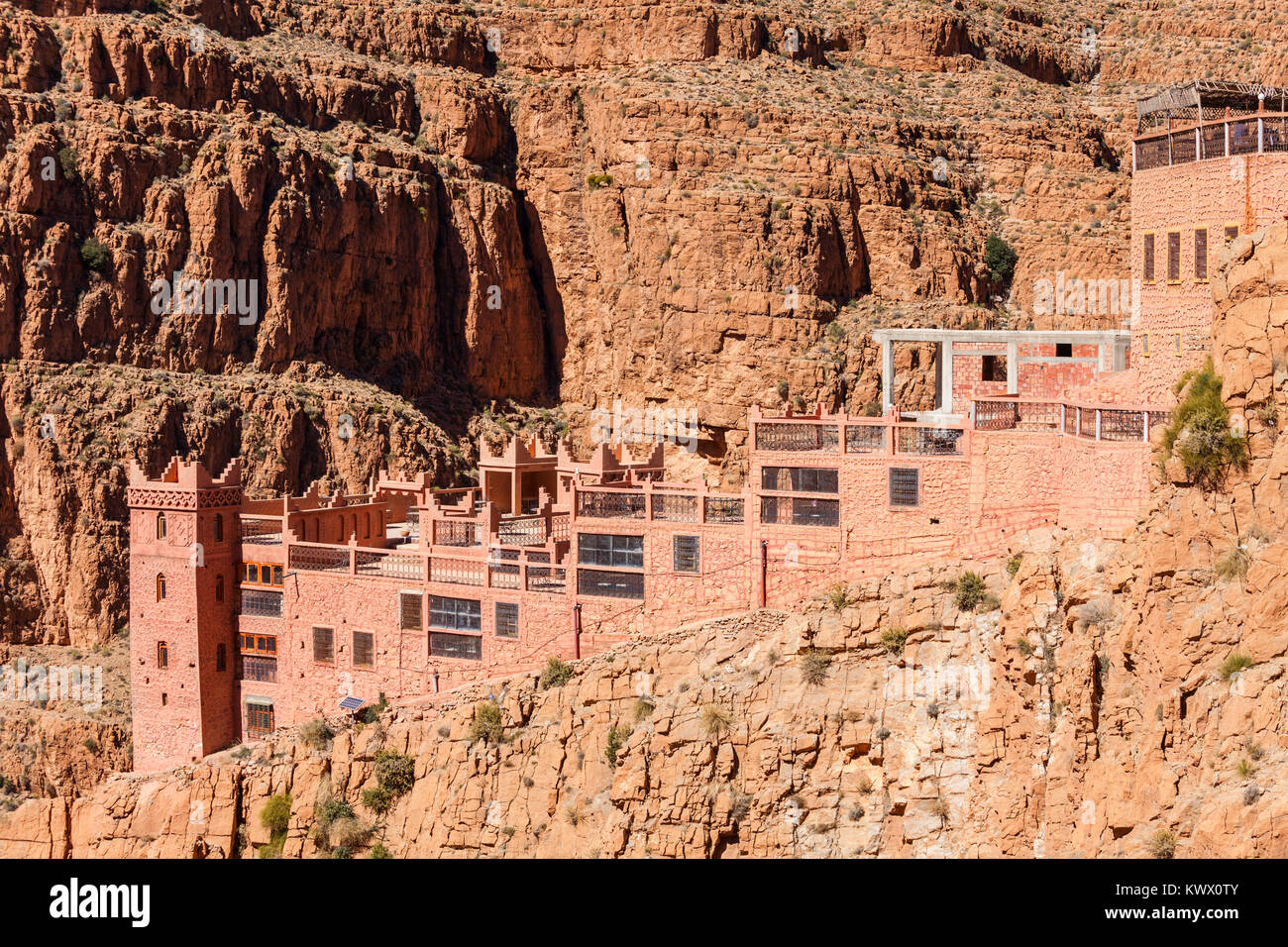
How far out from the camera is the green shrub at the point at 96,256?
2726 inches

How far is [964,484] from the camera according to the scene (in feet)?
147

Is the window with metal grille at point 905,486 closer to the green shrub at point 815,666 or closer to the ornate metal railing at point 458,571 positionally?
the green shrub at point 815,666

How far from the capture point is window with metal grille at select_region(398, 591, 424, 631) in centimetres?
5166

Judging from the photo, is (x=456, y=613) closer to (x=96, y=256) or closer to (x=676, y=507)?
(x=676, y=507)

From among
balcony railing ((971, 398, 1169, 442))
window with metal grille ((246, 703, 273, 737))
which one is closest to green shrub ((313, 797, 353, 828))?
window with metal grille ((246, 703, 273, 737))

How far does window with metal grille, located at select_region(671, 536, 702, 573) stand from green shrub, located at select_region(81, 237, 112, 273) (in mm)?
28509

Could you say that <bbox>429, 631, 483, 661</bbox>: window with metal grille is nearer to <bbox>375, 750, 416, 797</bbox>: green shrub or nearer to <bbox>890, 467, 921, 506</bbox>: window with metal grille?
<bbox>375, 750, 416, 797</bbox>: green shrub

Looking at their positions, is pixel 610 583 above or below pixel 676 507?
below

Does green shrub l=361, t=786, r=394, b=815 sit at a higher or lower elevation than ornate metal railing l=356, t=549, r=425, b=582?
lower

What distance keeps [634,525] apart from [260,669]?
11.5 metres

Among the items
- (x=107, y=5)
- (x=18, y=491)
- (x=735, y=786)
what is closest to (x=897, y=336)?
(x=735, y=786)

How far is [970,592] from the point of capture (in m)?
43.1

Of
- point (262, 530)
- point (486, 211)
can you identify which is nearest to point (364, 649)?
point (262, 530)

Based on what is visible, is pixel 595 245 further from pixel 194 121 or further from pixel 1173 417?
pixel 1173 417
